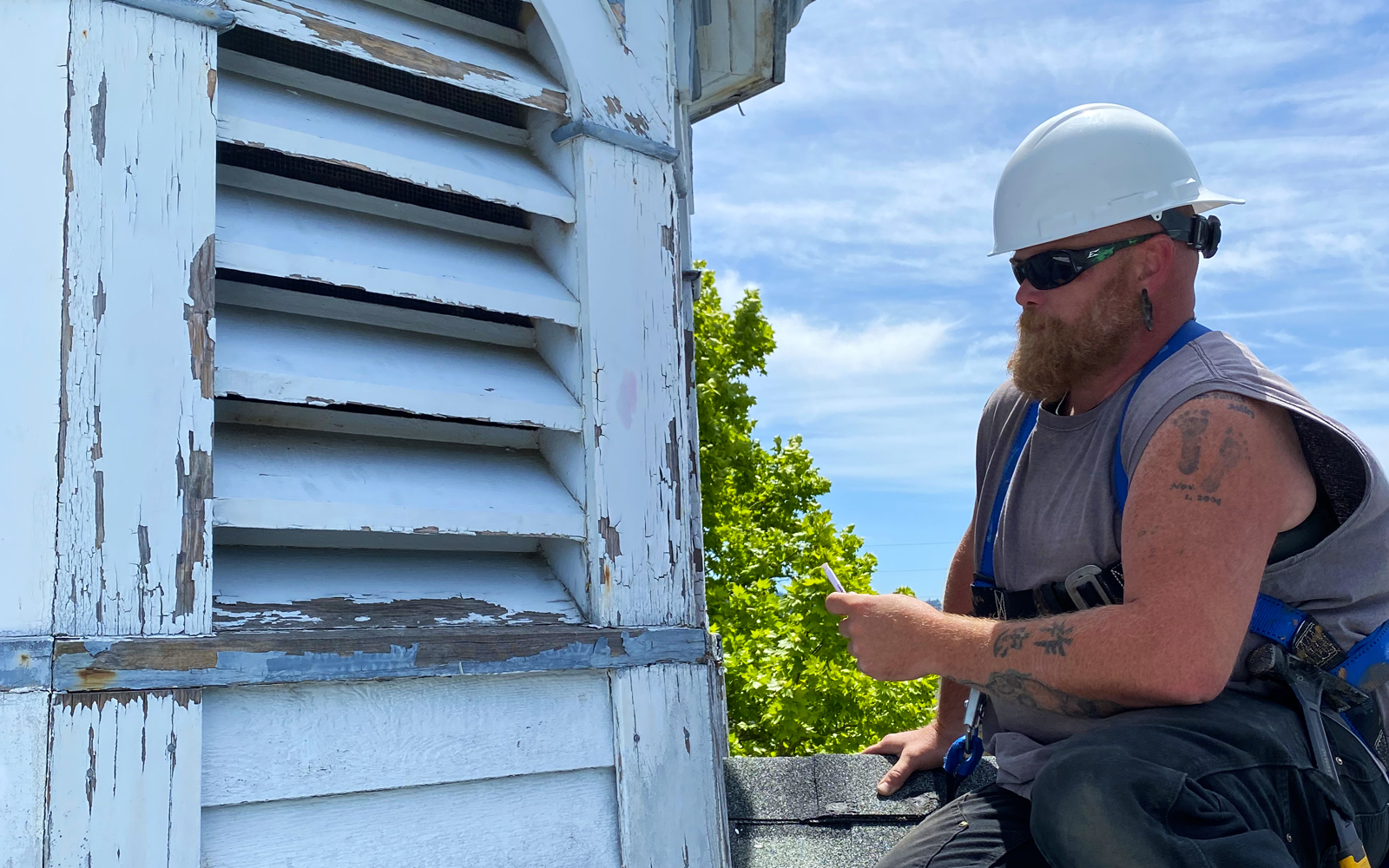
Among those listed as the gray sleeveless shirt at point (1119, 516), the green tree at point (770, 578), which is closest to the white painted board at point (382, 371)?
the gray sleeveless shirt at point (1119, 516)

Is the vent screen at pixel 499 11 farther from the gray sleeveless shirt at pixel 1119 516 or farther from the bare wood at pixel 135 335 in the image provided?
the gray sleeveless shirt at pixel 1119 516

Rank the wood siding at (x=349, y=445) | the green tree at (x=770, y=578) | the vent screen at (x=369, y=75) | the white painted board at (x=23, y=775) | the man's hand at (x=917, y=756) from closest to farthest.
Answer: the white painted board at (x=23, y=775), the wood siding at (x=349, y=445), the vent screen at (x=369, y=75), the man's hand at (x=917, y=756), the green tree at (x=770, y=578)

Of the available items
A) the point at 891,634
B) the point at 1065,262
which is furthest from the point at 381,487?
the point at 1065,262

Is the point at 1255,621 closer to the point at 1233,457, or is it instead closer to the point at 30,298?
the point at 1233,457

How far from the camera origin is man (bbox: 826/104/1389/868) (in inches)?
75.3

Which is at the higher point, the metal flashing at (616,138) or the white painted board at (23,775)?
the metal flashing at (616,138)

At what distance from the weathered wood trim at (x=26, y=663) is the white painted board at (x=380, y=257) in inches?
27.4

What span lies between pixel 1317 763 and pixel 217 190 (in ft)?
7.51

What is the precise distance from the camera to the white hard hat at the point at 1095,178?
7.86 ft

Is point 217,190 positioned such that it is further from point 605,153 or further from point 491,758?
point 491,758

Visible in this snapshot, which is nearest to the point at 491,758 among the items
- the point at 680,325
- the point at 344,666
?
the point at 344,666

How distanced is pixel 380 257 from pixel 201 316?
16.0 inches

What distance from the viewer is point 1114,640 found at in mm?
1977

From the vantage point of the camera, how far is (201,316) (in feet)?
6.05
